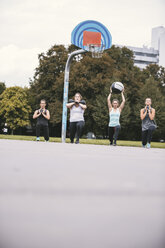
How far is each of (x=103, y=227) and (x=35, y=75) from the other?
125 ft

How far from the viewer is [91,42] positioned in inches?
556

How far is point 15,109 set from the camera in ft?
150

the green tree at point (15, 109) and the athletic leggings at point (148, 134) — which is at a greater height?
the green tree at point (15, 109)

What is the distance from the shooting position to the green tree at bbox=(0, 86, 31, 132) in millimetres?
45125


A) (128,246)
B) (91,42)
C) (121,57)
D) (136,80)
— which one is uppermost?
(121,57)

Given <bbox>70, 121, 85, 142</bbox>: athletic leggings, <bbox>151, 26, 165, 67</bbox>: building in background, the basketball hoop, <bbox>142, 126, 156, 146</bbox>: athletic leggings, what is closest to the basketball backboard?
the basketball hoop

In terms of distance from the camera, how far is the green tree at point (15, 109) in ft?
148

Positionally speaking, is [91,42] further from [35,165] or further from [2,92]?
[2,92]

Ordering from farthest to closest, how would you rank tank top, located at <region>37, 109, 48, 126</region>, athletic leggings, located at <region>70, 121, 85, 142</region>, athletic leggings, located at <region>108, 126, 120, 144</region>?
tank top, located at <region>37, 109, 48, 126</region> → athletic leggings, located at <region>108, 126, 120, 144</region> → athletic leggings, located at <region>70, 121, 85, 142</region>

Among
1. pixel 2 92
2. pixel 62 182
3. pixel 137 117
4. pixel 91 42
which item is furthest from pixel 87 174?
pixel 2 92

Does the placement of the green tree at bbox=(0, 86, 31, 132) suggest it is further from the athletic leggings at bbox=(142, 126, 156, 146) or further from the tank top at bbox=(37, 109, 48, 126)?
the athletic leggings at bbox=(142, 126, 156, 146)

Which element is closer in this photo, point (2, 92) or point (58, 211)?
point (58, 211)

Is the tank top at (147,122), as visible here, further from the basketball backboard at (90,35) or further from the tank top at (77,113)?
the basketball backboard at (90,35)

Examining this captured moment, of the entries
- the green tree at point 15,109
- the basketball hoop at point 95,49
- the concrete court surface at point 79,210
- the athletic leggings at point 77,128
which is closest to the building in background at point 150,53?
the green tree at point 15,109
